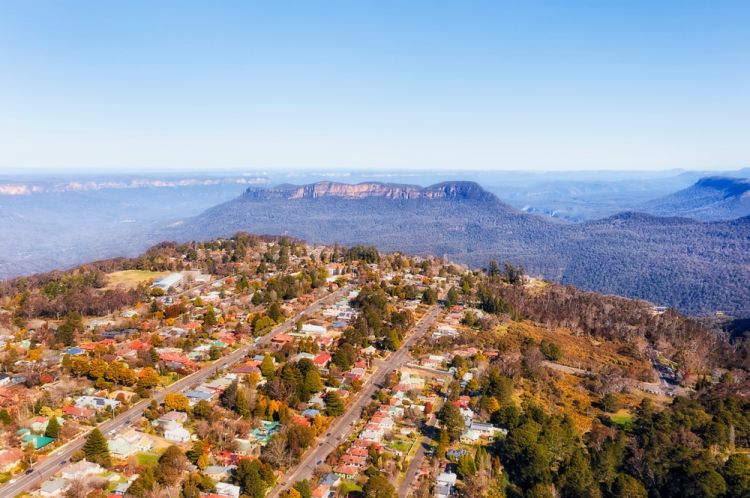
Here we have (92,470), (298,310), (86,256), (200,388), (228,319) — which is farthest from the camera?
(86,256)

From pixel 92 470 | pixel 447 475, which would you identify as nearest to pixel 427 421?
pixel 447 475

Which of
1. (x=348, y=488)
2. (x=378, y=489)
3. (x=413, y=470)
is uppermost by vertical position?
(x=378, y=489)

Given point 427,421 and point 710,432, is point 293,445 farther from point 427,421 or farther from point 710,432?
point 710,432

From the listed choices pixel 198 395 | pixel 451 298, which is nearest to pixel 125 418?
pixel 198 395

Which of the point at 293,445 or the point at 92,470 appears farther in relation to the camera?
the point at 293,445

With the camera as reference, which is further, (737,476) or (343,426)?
(343,426)

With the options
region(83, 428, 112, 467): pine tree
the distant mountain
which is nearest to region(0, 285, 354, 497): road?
region(83, 428, 112, 467): pine tree

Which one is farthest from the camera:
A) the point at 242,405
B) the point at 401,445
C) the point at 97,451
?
the point at 242,405

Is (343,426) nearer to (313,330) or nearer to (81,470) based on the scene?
(81,470)
